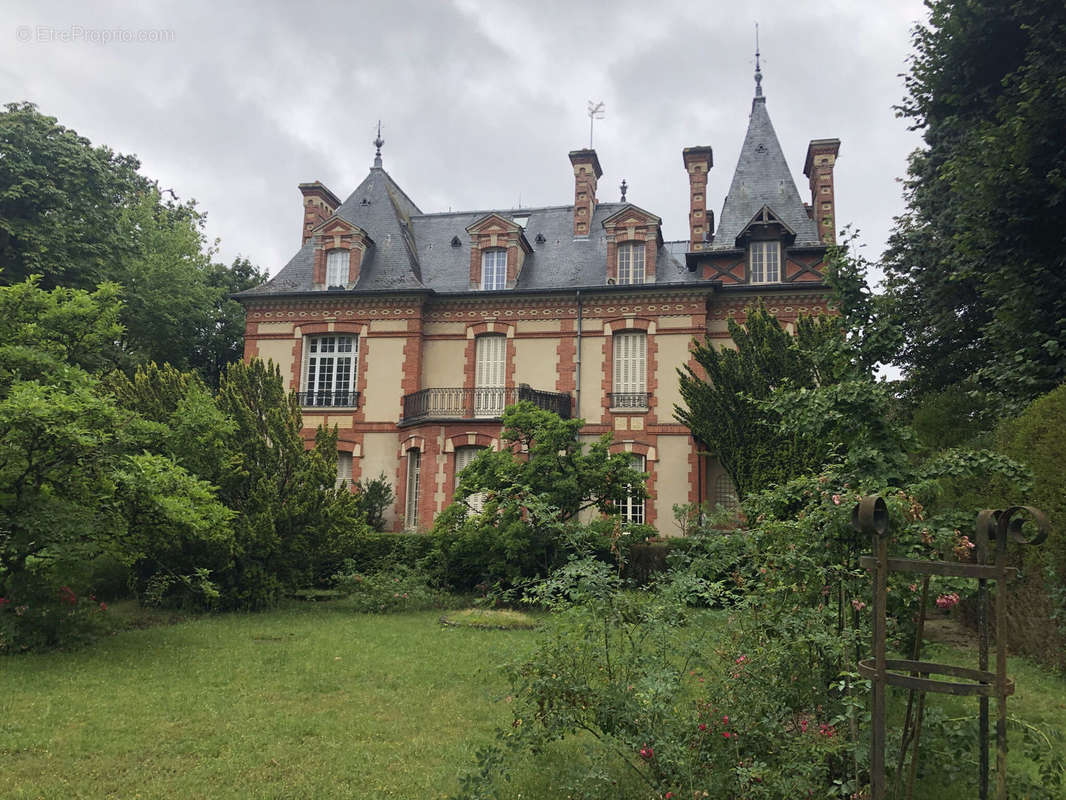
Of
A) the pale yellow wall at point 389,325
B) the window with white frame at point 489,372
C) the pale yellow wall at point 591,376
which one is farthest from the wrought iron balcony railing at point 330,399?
the pale yellow wall at point 591,376

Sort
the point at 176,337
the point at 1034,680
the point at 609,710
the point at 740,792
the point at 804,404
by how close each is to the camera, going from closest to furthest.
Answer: the point at 740,792
the point at 609,710
the point at 804,404
the point at 1034,680
the point at 176,337

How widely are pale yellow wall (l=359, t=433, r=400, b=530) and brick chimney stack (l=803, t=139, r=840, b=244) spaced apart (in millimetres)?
13547

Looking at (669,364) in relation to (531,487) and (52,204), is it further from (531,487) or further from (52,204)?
(52,204)

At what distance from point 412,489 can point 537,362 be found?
16.6ft

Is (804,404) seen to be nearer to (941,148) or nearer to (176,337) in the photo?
(941,148)

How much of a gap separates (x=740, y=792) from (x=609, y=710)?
81 centimetres

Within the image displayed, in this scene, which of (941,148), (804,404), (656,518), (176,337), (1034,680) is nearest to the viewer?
(804,404)

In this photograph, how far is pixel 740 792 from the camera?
3883mm

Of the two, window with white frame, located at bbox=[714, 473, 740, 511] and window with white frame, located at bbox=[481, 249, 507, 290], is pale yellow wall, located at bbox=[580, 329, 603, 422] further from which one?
window with white frame, located at bbox=[714, 473, 740, 511]

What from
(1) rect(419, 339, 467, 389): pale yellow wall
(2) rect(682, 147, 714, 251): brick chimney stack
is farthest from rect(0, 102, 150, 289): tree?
(2) rect(682, 147, 714, 251): brick chimney stack

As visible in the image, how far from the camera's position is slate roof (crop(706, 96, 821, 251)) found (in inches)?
846

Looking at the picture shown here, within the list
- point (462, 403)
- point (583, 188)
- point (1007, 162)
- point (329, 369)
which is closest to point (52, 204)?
point (329, 369)

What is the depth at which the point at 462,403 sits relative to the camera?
69.9 ft

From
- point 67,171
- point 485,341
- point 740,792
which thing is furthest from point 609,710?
point 67,171
